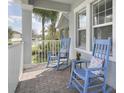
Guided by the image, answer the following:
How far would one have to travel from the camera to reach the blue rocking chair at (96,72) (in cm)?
261

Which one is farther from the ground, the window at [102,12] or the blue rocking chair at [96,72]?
the window at [102,12]

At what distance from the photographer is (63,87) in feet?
10.6

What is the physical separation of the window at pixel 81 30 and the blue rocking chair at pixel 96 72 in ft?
5.42

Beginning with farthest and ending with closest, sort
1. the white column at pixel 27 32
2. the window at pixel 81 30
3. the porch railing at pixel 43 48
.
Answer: the porch railing at pixel 43 48 < the white column at pixel 27 32 < the window at pixel 81 30

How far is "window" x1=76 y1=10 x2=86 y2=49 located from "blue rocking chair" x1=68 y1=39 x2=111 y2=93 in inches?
65.1

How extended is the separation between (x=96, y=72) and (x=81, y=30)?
2488mm

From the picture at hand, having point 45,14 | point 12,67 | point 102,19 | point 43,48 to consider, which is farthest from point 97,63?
point 45,14

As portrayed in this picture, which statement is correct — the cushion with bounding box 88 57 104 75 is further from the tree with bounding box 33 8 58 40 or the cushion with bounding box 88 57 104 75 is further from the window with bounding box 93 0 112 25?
the tree with bounding box 33 8 58 40

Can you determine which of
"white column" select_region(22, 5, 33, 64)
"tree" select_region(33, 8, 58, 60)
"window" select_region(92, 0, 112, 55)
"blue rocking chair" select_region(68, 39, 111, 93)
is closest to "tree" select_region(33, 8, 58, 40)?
"tree" select_region(33, 8, 58, 60)

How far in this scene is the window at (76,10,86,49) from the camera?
4.85 m

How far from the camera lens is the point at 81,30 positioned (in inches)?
201

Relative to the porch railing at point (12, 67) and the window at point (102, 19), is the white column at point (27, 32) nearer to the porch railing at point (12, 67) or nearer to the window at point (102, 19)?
the porch railing at point (12, 67)

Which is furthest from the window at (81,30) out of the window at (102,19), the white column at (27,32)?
the white column at (27,32)
